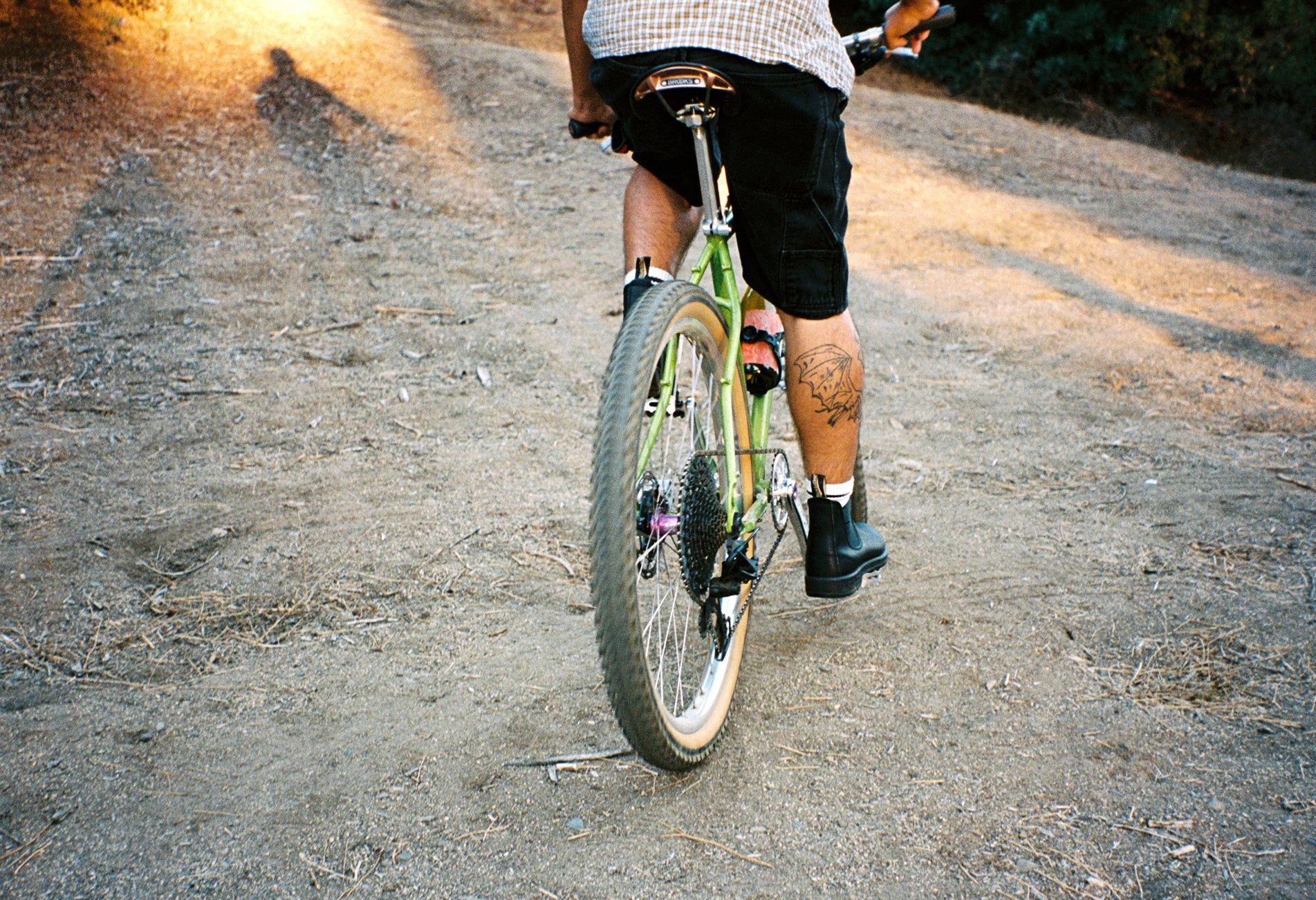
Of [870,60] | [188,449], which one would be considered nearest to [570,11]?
[870,60]

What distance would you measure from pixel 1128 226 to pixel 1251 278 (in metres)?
1.08

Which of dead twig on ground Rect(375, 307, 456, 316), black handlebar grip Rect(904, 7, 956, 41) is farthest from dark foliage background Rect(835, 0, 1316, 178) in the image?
black handlebar grip Rect(904, 7, 956, 41)

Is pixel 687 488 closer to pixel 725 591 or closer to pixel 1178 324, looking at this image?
pixel 725 591

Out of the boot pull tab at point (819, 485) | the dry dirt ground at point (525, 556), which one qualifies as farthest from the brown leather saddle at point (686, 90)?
the dry dirt ground at point (525, 556)

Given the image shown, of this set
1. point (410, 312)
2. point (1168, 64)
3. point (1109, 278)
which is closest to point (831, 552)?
point (410, 312)

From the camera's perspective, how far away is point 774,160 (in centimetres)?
193

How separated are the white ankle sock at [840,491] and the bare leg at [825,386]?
1.4 inches

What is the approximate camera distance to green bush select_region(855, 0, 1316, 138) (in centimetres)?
1220

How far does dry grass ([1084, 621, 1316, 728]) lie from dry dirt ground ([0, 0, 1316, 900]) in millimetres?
10

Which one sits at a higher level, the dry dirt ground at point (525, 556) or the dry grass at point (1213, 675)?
the dry grass at point (1213, 675)

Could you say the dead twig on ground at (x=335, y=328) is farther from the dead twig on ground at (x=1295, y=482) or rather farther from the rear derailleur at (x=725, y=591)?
the dead twig on ground at (x=1295, y=482)

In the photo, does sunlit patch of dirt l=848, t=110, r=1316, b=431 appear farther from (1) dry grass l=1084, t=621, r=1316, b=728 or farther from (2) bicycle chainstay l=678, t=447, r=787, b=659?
(2) bicycle chainstay l=678, t=447, r=787, b=659

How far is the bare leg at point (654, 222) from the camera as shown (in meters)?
2.18

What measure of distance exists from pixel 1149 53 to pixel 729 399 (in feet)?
43.7
